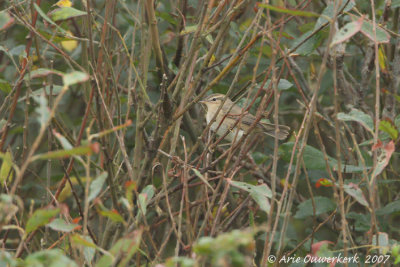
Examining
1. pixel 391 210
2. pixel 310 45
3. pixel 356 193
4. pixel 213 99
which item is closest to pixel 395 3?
pixel 310 45

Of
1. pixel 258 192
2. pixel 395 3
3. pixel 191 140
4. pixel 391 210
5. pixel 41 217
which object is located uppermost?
pixel 395 3

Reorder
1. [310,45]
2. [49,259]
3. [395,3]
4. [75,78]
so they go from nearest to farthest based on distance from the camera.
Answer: [49,259], [75,78], [310,45], [395,3]

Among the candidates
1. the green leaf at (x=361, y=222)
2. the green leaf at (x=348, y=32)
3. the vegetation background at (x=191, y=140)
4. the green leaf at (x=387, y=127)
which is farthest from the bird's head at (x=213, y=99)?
the green leaf at (x=348, y=32)

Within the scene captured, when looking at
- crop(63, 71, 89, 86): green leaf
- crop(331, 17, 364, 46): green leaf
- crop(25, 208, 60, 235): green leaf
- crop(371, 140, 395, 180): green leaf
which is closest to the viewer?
crop(63, 71, 89, 86): green leaf

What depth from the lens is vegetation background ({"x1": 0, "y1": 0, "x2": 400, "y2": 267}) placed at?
2.31 m

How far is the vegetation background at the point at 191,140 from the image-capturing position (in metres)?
2.31

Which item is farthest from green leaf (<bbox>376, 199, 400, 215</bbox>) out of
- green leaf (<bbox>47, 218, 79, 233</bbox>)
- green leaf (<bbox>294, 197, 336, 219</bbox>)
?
green leaf (<bbox>47, 218, 79, 233</bbox>)

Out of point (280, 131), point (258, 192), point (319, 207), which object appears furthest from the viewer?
point (280, 131)

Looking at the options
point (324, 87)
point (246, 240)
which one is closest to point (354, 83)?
point (324, 87)

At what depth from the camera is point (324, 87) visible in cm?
491

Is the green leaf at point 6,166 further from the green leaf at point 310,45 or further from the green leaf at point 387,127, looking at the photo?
the green leaf at point 387,127

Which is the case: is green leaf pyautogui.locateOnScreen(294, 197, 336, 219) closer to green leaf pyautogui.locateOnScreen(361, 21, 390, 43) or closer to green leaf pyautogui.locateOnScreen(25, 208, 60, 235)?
green leaf pyautogui.locateOnScreen(361, 21, 390, 43)

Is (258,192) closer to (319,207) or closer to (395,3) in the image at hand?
(319,207)

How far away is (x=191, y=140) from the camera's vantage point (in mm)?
4445
